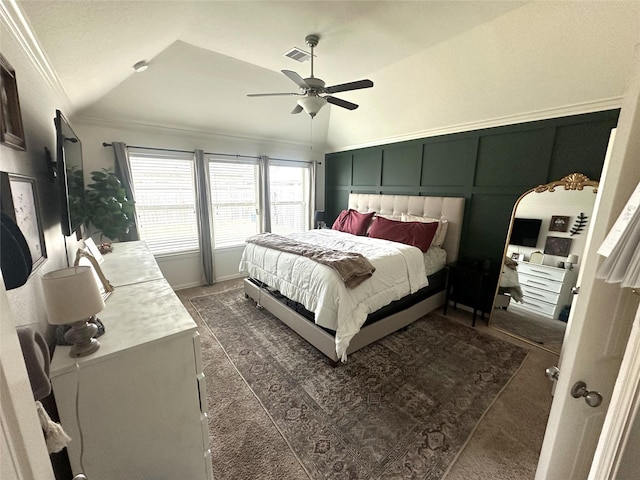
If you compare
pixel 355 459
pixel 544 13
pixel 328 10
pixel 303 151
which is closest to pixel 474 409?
pixel 355 459

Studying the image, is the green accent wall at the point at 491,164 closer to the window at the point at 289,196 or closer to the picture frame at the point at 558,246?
the picture frame at the point at 558,246

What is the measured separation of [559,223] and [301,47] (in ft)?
10.3

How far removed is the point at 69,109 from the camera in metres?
2.62

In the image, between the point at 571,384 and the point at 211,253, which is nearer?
the point at 571,384

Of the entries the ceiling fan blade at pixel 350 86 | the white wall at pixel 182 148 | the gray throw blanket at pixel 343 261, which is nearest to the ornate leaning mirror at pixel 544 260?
the gray throw blanket at pixel 343 261

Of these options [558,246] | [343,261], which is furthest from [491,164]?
[343,261]

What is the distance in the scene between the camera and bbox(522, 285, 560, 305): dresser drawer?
267cm

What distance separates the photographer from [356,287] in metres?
2.33

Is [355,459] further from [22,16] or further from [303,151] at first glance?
[303,151]

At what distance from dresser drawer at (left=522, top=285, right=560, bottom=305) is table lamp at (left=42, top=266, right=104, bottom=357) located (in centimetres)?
364

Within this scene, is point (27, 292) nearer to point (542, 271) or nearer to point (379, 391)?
point (379, 391)

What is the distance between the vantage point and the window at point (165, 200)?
373 centimetres

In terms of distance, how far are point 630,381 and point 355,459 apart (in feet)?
4.70

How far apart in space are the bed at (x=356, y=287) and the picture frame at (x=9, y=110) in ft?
6.43
